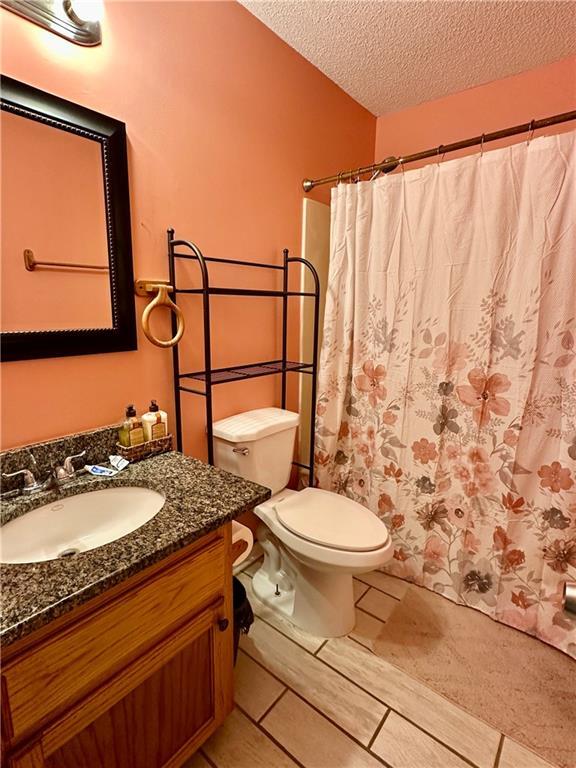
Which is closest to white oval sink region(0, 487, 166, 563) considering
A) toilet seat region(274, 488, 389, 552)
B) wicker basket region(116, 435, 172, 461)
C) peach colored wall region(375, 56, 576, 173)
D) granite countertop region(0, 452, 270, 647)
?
granite countertop region(0, 452, 270, 647)

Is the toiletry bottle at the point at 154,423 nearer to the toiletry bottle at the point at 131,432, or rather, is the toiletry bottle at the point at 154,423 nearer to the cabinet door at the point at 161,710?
the toiletry bottle at the point at 131,432

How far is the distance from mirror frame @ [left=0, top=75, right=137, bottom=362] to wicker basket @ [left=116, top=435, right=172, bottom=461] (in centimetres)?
32

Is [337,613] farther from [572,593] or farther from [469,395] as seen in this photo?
[572,593]

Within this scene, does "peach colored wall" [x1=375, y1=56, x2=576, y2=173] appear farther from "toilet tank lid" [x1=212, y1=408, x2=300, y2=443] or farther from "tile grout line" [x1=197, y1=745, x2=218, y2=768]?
"tile grout line" [x1=197, y1=745, x2=218, y2=768]

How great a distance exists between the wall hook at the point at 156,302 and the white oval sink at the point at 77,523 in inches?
19.2

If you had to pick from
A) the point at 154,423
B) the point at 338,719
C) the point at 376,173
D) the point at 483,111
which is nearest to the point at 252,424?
the point at 154,423

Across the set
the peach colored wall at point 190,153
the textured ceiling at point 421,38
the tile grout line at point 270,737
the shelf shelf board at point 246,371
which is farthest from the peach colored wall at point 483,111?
the tile grout line at point 270,737

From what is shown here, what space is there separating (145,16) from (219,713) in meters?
2.10

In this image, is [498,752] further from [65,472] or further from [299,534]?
[65,472]

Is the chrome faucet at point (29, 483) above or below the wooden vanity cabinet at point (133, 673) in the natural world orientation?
above

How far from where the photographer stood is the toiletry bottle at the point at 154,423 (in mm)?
1270

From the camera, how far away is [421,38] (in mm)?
1614

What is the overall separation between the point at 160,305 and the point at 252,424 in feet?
1.95

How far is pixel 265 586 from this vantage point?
69.2 inches
